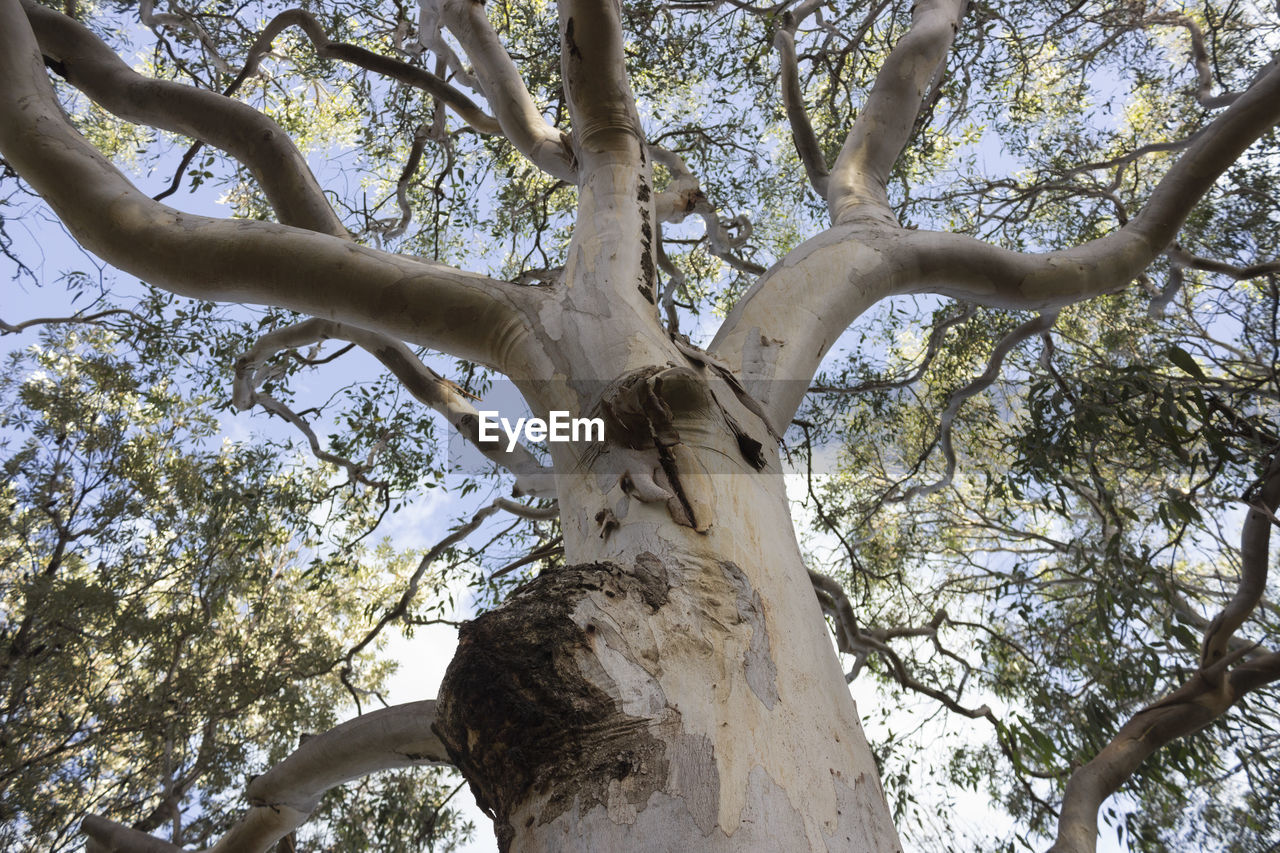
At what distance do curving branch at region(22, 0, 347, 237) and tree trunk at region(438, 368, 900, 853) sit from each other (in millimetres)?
1952

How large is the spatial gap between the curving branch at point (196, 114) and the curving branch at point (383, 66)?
1.06 metres

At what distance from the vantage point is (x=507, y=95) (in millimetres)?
3582

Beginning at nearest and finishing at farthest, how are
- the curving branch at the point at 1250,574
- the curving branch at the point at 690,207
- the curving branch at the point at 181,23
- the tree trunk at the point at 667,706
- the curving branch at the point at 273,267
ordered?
1. the tree trunk at the point at 667,706
2. the curving branch at the point at 273,267
3. the curving branch at the point at 1250,574
4. the curving branch at the point at 690,207
5. the curving branch at the point at 181,23

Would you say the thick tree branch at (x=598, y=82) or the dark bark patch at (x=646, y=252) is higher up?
the thick tree branch at (x=598, y=82)

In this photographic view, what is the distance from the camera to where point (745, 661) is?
44.4 inches

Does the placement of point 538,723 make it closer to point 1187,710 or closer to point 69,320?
point 1187,710

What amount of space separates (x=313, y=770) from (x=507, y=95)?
2.83 meters

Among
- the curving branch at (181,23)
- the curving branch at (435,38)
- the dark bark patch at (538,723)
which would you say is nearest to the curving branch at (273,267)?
the dark bark patch at (538,723)

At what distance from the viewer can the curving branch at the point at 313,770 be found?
2.57 metres

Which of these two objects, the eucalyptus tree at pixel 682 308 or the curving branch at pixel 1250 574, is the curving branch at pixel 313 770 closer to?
the eucalyptus tree at pixel 682 308

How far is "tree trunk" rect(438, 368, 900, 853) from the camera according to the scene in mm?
917

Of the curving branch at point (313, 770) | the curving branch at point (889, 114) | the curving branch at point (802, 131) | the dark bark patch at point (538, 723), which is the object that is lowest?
the dark bark patch at point (538, 723)

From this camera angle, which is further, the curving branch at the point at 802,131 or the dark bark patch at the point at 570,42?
the curving branch at the point at 802,131

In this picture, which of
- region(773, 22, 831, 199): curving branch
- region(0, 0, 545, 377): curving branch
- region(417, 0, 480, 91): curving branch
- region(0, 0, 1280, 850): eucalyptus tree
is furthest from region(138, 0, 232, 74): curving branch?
region(773, 22, 831, 199): curving branch
